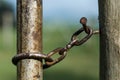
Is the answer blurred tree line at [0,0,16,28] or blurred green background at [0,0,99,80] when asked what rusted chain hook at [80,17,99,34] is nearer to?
blurred green background at [0,0,99,80]

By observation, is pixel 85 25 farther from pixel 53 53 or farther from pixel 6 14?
pixel 6 14

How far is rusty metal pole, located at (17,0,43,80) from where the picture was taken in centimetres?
123

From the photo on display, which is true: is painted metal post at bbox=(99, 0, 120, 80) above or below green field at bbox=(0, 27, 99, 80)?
above

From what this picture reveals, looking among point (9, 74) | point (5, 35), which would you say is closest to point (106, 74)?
point (9, 74)

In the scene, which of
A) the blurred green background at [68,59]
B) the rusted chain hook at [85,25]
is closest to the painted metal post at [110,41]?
the rusted chain hook at [85,25]

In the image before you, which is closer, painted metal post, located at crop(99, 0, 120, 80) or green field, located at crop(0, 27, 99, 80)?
painted metal post, located at crop(99, 0, 120, 80)

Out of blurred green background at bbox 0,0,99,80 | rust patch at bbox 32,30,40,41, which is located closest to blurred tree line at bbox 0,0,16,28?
blurred green background at bbox 0,0,99,80

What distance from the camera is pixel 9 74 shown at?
21.7ft

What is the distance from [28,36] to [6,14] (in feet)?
46.3

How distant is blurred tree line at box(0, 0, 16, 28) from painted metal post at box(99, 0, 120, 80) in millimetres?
12543

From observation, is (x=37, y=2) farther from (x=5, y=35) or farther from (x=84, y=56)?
→ (x=5, y=35)

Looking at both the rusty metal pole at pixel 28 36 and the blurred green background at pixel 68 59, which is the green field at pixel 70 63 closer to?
the blurred green background at pixel 68 59

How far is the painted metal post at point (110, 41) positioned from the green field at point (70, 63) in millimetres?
4393

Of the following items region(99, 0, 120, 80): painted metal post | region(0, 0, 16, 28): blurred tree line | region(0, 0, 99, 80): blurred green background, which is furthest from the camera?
region(0, 0, 16, 28): blurred tree line
